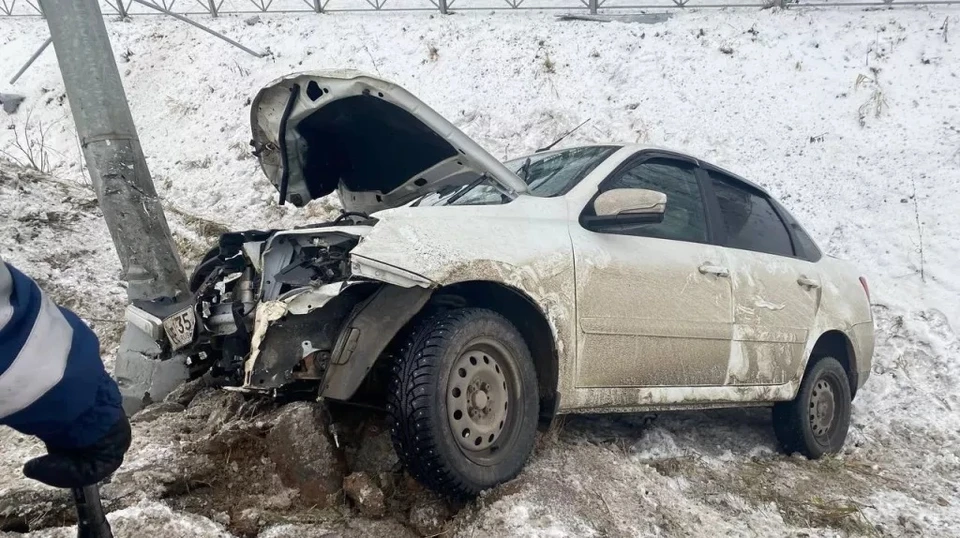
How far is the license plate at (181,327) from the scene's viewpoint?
9.32 feet

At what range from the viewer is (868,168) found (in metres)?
7.94

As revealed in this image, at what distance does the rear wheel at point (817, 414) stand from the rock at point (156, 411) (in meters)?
3.66

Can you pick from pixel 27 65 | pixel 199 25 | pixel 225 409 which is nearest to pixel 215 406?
pixel 225 409

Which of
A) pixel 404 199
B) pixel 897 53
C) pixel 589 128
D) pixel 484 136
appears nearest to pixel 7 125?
pixel 484 136

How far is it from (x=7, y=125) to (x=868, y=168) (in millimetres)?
13399

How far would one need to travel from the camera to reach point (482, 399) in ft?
8.48

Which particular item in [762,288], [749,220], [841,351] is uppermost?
[749,220]

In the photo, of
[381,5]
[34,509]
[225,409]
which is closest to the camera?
[34,509]

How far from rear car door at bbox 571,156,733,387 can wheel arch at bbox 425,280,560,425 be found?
0.50 ft

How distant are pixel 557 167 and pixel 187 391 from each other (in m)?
2.32

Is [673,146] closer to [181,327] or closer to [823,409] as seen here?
[823,409]

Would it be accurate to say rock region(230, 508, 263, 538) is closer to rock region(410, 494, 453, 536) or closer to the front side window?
rock region(410, 494, 453, 536)

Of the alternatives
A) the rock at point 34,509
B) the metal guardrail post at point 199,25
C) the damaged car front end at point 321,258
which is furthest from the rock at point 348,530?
the metal guardrail post at point 199,25

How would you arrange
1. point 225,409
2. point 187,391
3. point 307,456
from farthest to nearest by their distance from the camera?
point 187,391
point 225,409
point 307,456
